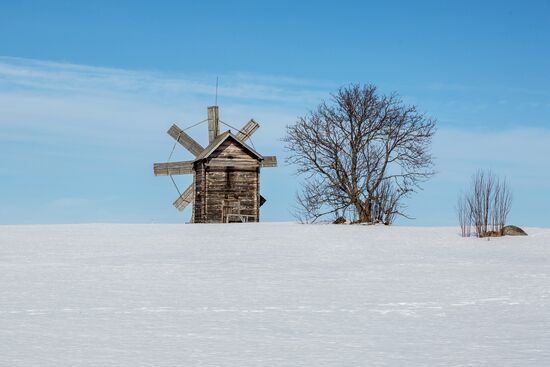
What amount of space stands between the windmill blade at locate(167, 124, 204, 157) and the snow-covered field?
12.8 m

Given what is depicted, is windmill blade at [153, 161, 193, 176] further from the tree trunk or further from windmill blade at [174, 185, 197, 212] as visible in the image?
the tree trunk

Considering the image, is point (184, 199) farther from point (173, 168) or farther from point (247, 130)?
point (247, 130)

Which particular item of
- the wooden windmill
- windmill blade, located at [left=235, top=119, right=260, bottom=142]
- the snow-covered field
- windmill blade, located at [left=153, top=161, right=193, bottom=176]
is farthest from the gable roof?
the snow-covered field

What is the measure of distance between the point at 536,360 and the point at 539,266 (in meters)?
10.3

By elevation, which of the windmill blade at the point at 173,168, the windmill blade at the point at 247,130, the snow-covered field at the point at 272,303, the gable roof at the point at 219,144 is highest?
the windmill blade at the point at 247,130

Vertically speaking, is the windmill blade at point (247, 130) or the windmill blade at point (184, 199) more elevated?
the windmill blade at point (247, 130)

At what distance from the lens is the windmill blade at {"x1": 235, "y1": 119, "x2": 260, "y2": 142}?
35.4m

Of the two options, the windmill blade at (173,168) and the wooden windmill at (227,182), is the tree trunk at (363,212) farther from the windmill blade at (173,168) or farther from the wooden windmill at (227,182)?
the windmill blade at (173,168)

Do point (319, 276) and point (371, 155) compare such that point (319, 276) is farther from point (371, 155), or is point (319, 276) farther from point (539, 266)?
point (371, 155)

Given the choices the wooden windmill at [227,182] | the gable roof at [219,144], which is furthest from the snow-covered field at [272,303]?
the gable roof at [219,144]

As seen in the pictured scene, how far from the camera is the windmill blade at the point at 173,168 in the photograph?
34.2 meters

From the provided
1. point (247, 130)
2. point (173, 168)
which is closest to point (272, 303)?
point (173, 168)

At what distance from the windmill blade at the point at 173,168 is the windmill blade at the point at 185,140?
0.68 metres

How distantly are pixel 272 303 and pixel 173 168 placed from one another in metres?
24.5
